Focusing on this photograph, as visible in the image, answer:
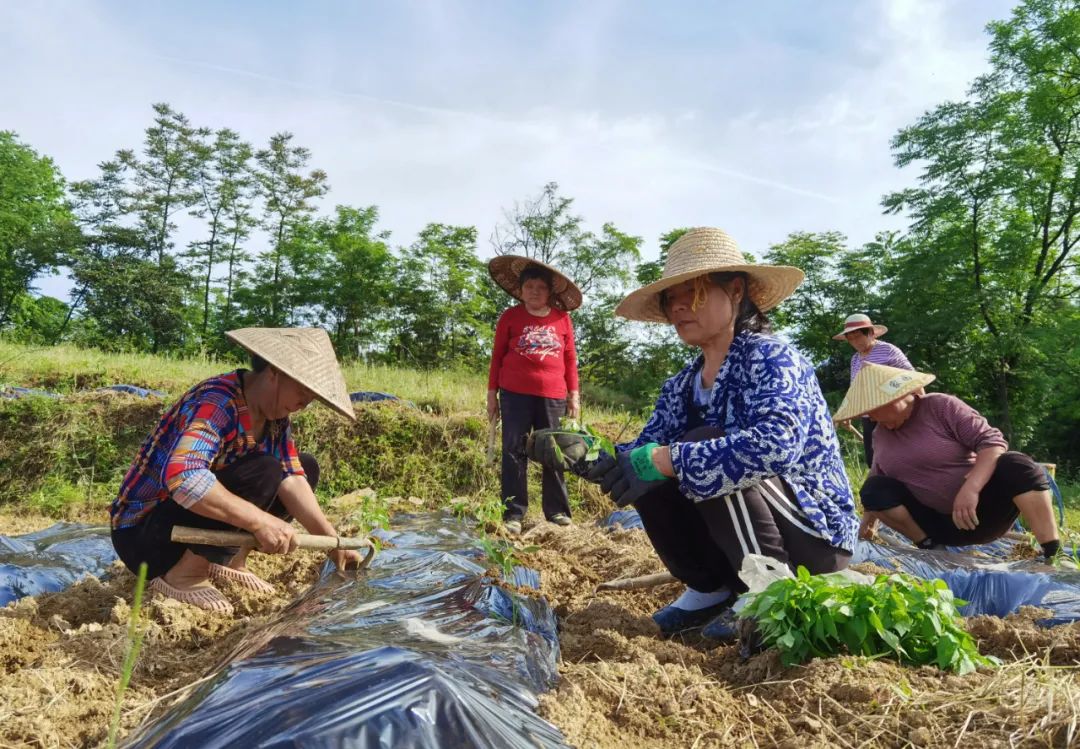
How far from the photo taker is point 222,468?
242 cm

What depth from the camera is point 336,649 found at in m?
1.41

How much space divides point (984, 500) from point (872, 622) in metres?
1.96

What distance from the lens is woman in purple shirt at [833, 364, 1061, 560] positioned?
9.50 feet

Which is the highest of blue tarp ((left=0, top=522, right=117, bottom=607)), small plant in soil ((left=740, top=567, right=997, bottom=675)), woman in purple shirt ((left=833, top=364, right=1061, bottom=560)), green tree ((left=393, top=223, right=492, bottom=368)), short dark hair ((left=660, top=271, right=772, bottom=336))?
green tree ((left=393, top=223, right=492, bottom=368))

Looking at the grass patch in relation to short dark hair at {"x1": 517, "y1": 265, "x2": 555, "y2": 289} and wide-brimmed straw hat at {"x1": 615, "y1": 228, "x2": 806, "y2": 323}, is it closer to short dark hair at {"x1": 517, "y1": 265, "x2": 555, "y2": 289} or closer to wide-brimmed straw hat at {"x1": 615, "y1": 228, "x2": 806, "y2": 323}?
short dark hair at {"x1": 517, "y1": 265, "x2": 555, "y2": 289}

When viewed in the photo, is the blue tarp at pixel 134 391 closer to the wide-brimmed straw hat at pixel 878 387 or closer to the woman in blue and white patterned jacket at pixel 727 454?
the woman in blue and white patterned jacket at pixel 727 454

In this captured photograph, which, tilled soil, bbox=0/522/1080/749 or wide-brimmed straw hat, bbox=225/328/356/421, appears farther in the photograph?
Answer: wide-brimmed straw hat, bbox=225/328/356/421

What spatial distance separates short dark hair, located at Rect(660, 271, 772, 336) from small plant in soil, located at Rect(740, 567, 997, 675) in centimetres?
88

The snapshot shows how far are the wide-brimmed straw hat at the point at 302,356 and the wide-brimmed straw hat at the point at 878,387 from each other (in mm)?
2266

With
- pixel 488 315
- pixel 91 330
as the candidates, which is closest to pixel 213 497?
pixel 488 315

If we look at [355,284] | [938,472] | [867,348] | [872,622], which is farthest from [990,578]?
[355,284]

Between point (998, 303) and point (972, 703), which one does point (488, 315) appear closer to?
point (998, 303)

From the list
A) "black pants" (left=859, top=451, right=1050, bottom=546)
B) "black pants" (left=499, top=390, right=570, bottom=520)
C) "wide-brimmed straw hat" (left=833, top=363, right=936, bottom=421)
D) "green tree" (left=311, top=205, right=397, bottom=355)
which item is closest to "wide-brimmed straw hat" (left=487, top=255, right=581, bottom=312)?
"black pants" (left=499, top=390, right=570, bottom=520)

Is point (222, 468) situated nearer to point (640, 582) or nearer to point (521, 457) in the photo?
point (640, 582)
